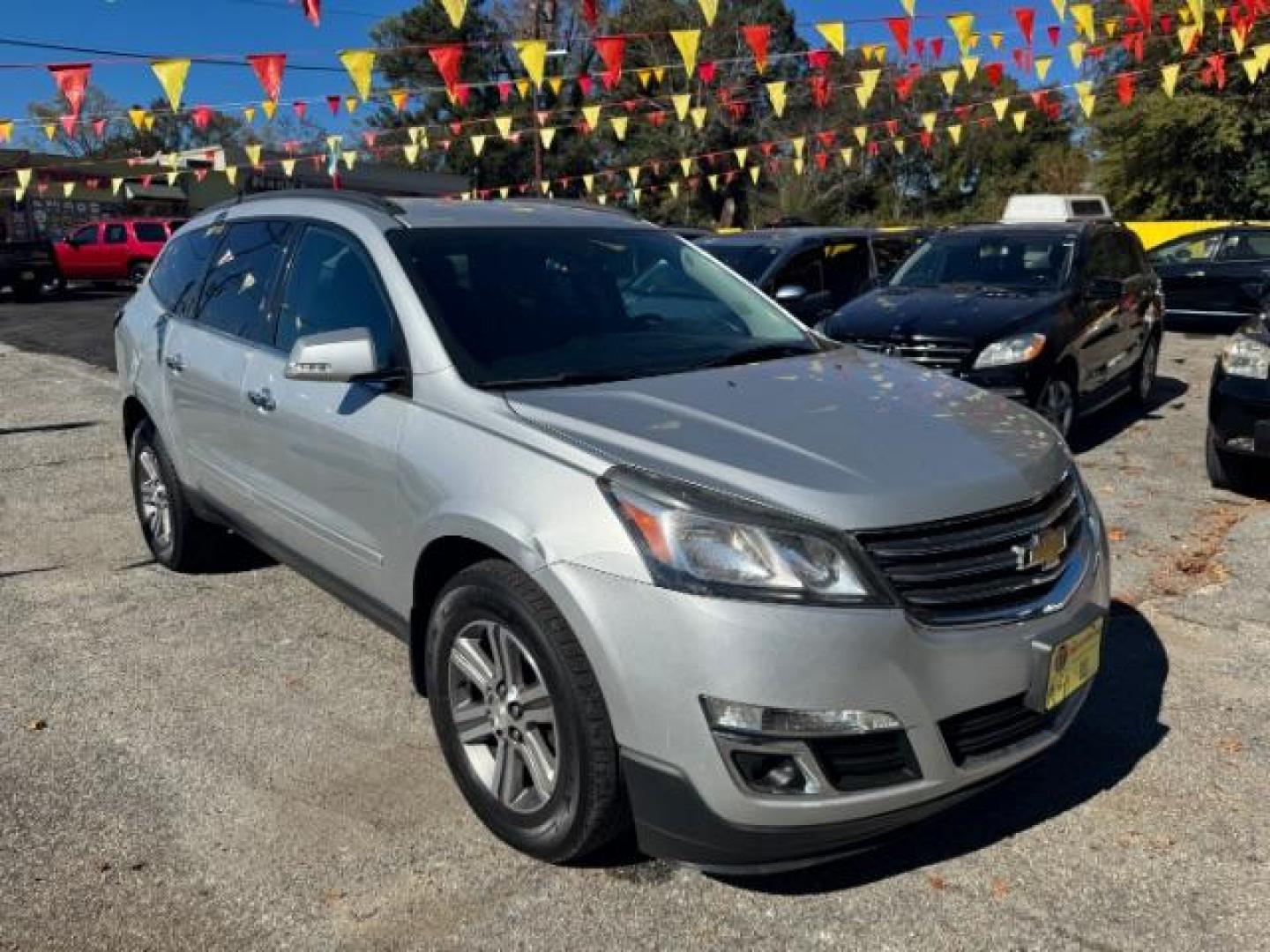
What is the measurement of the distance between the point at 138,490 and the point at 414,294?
9.43 ft

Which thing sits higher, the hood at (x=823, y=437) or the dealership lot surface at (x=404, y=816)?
the hood at (x=823, y=437)

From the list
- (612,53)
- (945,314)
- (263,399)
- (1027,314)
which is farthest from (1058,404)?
(612,53)

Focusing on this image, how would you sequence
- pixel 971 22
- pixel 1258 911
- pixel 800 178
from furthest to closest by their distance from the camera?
pixel 800 178, pixel 971 22, pixel 1258 911

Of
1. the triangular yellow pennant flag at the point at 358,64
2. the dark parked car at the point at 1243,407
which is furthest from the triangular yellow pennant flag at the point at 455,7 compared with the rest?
the dark parked car at the point at 1243,407

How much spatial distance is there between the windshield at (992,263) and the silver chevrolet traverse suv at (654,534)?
182 inches

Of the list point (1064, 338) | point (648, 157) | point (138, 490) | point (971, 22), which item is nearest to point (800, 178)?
point (648, 157)

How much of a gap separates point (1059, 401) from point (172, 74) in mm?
8676

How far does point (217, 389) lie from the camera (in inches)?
167

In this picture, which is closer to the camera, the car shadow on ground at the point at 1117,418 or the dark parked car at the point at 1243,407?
the dark parked car at the point at 1243,407

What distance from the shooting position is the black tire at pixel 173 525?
4.95 meters

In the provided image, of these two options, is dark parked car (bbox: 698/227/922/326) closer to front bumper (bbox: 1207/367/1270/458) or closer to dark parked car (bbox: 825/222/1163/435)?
dark parked car (bbox: 825/222/1163/435)

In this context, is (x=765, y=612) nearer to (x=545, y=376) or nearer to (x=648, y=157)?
(x=545, y=376)

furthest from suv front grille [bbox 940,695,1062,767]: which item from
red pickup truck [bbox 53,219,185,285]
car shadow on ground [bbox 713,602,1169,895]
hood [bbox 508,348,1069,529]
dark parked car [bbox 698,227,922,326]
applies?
red pickup truck [bbox 53,219,185,285]

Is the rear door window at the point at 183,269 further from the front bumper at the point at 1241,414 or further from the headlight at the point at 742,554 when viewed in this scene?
the front bumper at the point at 1241,414
